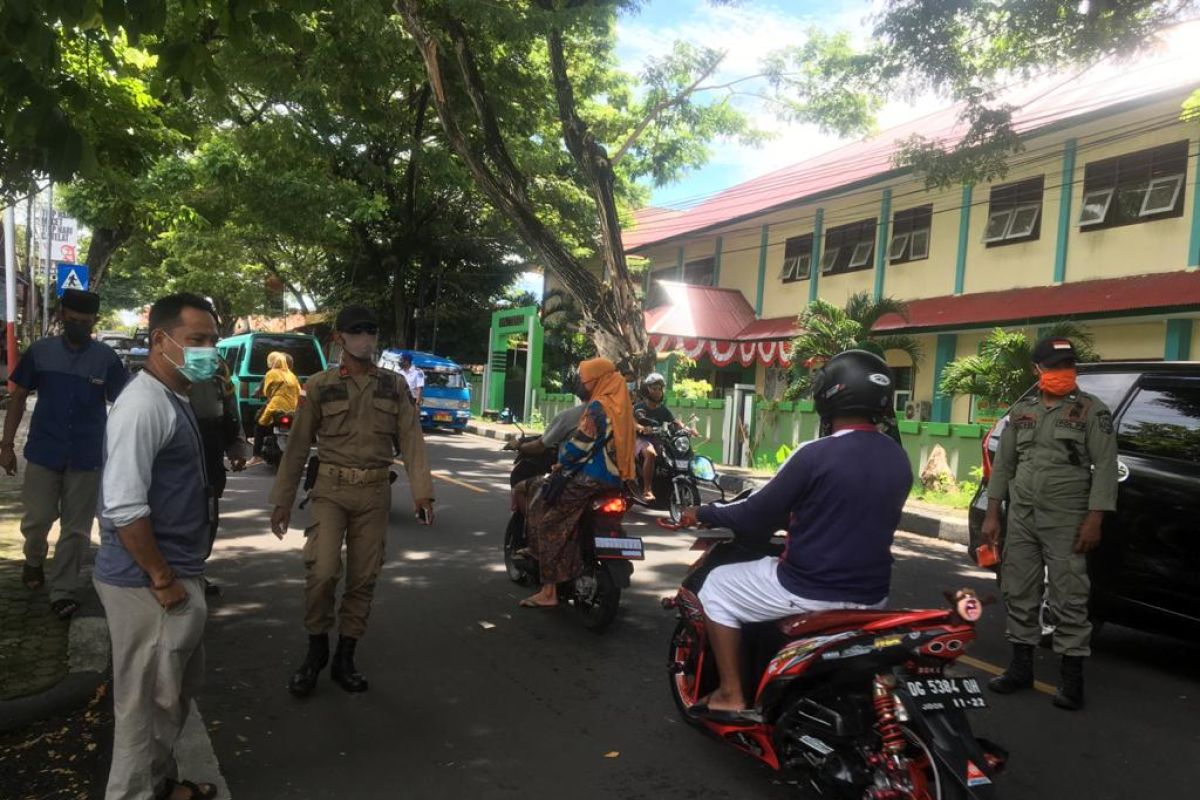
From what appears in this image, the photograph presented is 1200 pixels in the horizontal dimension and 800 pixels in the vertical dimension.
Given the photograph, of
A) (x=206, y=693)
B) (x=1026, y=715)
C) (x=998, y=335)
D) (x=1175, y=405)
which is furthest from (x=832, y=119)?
(x=206, y=693)

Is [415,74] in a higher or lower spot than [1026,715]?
higher

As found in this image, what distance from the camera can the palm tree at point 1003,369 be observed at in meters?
11.0

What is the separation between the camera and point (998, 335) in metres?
11.4

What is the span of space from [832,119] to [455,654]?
48.1 feet

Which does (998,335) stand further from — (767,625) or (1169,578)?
(767,625)

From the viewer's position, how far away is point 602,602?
539 centimetres

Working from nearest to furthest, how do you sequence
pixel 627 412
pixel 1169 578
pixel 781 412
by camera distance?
pixel 1169 578
pixel 627 412
pixel 781 412

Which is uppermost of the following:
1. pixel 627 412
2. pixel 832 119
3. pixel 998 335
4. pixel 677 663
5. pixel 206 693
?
pixel 832 119

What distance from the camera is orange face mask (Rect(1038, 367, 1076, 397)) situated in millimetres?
4480

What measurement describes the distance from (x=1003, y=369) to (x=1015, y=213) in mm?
6498

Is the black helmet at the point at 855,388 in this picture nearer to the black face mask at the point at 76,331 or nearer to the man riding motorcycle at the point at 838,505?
the man riding motorcycle at the point at 838,505

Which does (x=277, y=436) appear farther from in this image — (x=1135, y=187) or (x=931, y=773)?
(x=1135, y=187)

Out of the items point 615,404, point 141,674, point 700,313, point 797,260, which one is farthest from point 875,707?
point 797,260

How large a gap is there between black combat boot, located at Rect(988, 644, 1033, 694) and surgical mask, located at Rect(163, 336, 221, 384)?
400 cm
